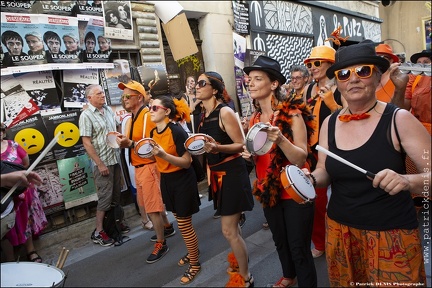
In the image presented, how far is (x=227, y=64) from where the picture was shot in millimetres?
7559

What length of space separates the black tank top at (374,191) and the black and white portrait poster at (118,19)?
466cm

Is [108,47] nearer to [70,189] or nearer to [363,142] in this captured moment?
[70,189]

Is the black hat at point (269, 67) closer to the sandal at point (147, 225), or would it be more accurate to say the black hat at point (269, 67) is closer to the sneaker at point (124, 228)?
the sandal at point (147, 225)

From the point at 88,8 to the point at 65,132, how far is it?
1.99 meters

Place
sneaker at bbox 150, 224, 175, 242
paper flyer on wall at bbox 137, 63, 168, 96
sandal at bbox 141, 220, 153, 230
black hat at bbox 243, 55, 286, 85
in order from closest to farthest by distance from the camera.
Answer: black hat at bbox 243, 55, 286, 85
sneaker at bbox 150, 224, 175, 242
sandal at bbox 141, 220, 153, 230
paper flyer on wall at bbox 137, 63, 168, 96

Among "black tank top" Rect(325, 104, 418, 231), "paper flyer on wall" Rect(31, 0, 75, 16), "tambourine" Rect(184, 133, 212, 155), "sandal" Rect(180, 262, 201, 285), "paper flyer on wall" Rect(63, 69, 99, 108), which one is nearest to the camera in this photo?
"black tank top" Rect(325, 104, 418, 231)

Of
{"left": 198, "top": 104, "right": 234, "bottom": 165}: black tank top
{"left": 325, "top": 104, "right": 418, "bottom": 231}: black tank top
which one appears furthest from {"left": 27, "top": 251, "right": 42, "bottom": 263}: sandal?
{"left": 325, "top": 104, "right": 418, "bottom": 231}: black tank top

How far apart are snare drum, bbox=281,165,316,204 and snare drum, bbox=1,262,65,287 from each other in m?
1.39

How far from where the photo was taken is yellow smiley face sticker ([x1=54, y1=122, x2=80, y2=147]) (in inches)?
181

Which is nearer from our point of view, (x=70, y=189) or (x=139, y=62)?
(x=70, y=189)

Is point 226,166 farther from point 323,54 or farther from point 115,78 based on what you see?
point 115,78

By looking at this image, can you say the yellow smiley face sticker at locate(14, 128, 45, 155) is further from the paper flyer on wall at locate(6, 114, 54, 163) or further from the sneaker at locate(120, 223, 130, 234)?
the sneaker at locate(120, 223, 130, 234)

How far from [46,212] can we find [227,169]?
2991 millimetres

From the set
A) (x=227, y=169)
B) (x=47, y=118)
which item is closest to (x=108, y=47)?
(x=47, y=118)
